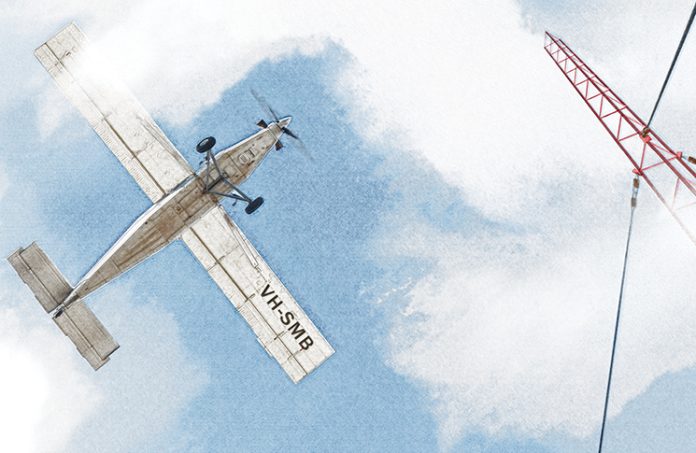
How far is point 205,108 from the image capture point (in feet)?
73.7

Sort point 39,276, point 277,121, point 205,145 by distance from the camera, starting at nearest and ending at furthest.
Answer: point 205,145
point 39,276
point 277,121

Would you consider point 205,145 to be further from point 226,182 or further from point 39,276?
point 39,276

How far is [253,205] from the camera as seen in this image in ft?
68.3

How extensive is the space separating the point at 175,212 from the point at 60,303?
5.78 metres

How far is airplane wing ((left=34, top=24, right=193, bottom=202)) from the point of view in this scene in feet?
69.8

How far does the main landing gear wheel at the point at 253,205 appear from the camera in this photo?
20.8 meters

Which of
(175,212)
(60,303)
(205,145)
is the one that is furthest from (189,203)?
(60,303)

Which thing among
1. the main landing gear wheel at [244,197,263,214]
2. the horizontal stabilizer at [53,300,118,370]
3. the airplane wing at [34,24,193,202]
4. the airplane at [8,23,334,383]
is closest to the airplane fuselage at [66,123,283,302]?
the airplane at [8,23,334,383]

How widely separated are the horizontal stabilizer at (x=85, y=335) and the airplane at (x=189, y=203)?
938 millimetres

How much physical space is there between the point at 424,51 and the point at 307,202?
881cm

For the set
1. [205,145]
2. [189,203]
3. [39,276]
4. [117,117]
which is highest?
[117,117]

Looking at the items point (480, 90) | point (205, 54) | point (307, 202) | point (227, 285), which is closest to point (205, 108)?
point (205, 54)

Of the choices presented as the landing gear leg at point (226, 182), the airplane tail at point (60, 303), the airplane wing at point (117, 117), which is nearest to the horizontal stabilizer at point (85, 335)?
the airplane tail at point (60, 303)

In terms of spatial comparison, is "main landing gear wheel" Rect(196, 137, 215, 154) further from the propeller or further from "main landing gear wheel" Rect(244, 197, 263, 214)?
"main landing gear wheel" Rect(244, 197, 263, 214)
